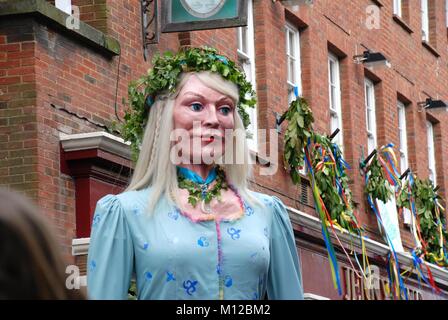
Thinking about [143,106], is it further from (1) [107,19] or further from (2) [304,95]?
(2) [304,95]

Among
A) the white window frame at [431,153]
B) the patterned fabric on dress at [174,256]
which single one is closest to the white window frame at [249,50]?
the white window frame at [431,153]

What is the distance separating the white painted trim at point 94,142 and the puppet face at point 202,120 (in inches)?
272

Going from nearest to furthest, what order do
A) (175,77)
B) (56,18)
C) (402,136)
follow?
(175,77), (56,18), (402,136)

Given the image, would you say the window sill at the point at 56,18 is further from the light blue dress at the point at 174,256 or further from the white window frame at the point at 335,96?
the white window frame at the point at 335,96

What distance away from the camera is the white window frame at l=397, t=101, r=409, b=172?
2433cm

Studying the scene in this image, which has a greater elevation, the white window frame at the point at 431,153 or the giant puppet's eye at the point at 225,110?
the white window frame at the point at 431,153

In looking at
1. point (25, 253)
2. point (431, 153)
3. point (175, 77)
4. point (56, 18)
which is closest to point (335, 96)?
point (431, 153)

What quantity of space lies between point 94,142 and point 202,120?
7.43 meters

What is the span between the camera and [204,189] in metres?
5.03

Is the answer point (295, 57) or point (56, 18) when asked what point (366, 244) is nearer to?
point (295, 57)

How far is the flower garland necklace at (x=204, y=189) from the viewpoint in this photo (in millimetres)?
4969

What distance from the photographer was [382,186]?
21.3 m

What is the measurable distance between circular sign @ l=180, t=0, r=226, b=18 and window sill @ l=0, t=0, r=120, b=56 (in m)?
0.91

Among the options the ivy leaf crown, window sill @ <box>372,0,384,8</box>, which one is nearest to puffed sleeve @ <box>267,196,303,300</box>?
the ivy leaf crown
